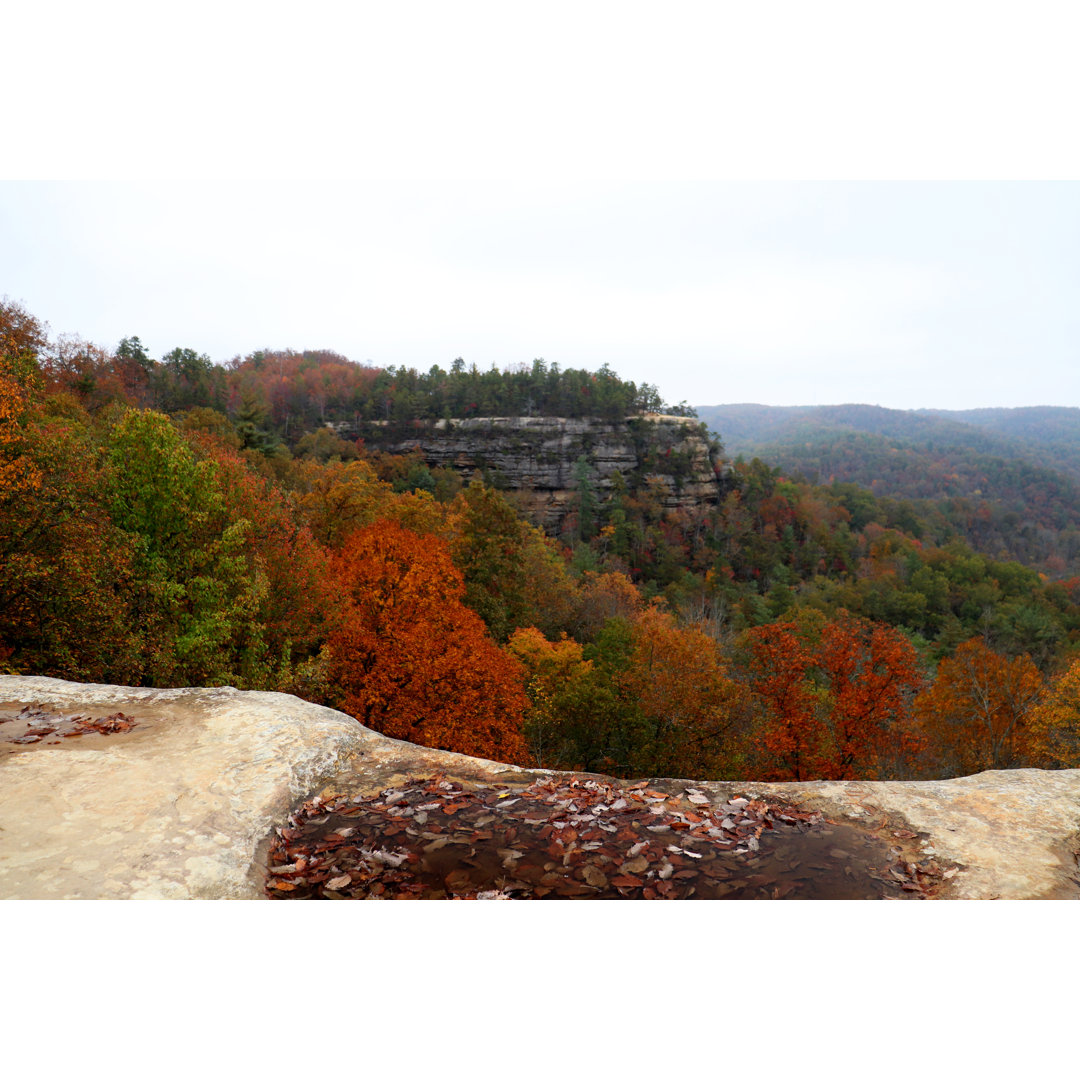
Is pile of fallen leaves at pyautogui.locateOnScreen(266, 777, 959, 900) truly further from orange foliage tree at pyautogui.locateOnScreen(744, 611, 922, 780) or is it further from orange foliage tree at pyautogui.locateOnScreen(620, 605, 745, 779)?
orange foliage tree at pyautogui.locateOnScreen(744, 611, 922, 780)

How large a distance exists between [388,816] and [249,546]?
14962 millimetres

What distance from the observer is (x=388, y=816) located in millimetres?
6242

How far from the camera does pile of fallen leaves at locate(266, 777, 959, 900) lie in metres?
5.34

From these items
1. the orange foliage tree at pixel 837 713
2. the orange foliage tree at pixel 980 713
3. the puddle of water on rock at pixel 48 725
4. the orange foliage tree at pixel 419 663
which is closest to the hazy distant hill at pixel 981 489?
the orange foliage tree at pixel 980 713

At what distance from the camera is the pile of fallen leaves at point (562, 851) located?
17.5 ft

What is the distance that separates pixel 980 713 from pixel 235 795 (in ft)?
Result: 104

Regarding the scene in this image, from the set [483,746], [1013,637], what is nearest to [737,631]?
[1013,637]

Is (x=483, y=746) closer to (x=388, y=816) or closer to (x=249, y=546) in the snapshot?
(x=249, y=546)

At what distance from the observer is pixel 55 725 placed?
7.34 m

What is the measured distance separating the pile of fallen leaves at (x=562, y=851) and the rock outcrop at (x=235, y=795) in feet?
0.82

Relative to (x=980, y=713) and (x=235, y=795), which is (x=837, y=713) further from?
(x=235, y=795)

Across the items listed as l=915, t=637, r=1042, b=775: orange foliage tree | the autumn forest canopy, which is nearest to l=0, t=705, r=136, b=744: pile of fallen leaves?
the autumn forest canopy

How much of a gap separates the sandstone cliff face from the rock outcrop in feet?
279

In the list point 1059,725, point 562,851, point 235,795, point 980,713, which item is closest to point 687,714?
point 980,713
